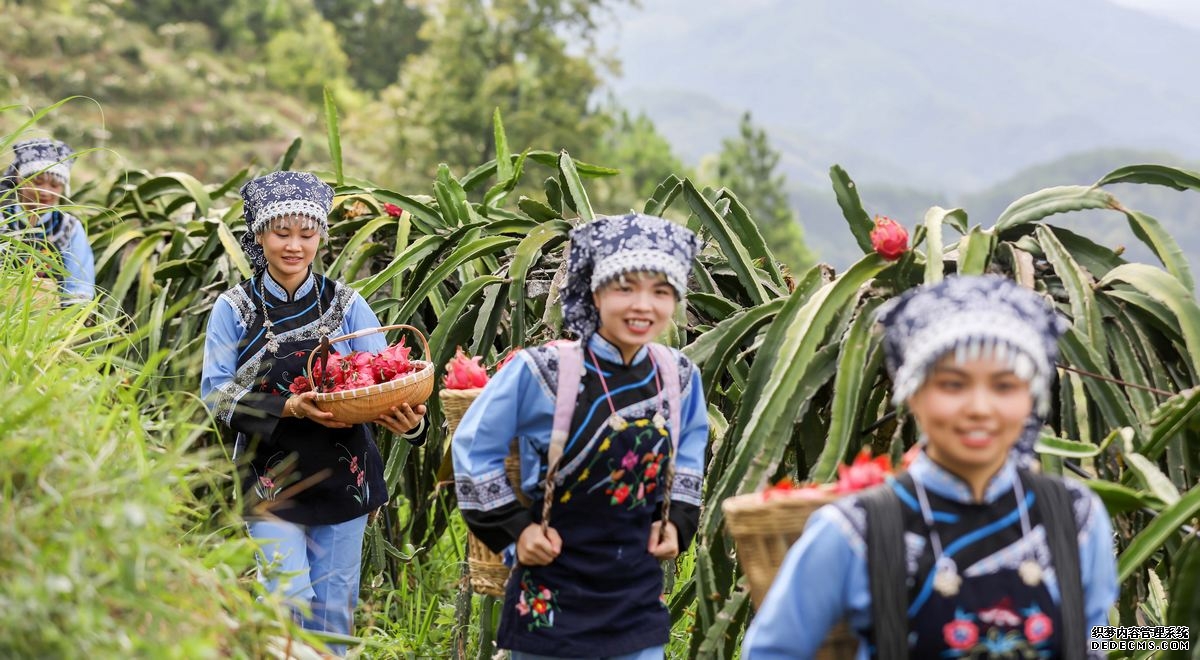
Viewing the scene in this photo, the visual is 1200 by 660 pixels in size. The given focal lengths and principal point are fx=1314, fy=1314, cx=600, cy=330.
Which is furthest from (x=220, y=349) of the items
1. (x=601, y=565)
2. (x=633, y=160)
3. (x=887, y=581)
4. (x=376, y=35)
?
(x=633, y=160)

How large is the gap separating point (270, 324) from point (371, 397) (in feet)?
1.56

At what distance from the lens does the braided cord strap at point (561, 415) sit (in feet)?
9.61

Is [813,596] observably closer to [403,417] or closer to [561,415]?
[561,415]

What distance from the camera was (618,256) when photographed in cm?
287

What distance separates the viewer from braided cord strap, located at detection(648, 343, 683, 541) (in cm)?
302

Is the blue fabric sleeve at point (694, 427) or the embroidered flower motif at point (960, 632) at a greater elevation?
the blue fabric sleeve at point (694, 427)

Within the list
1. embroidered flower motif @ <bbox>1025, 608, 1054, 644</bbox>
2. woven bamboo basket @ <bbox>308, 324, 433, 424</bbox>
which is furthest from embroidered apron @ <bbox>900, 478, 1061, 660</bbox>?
woven bamboo basket @ <bbox>308, 324, 433, 424</bbox>

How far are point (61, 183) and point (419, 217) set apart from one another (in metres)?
1.71

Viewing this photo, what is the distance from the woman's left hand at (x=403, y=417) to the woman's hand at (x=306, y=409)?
0.16 meters

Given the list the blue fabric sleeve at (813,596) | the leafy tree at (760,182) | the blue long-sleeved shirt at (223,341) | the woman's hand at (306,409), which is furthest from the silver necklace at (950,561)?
the leafy tree at (760,182)

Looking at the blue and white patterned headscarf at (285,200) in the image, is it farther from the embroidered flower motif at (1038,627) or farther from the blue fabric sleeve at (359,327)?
the embroidered flower motif at (1038,627)

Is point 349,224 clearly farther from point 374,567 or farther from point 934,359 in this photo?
point 934,359

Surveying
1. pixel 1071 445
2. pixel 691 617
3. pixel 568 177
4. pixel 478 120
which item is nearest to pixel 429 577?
pixel 691 617

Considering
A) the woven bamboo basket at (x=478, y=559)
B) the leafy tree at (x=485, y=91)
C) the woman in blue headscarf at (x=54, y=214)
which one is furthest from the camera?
the leafy tree at (x=485, y=91)
